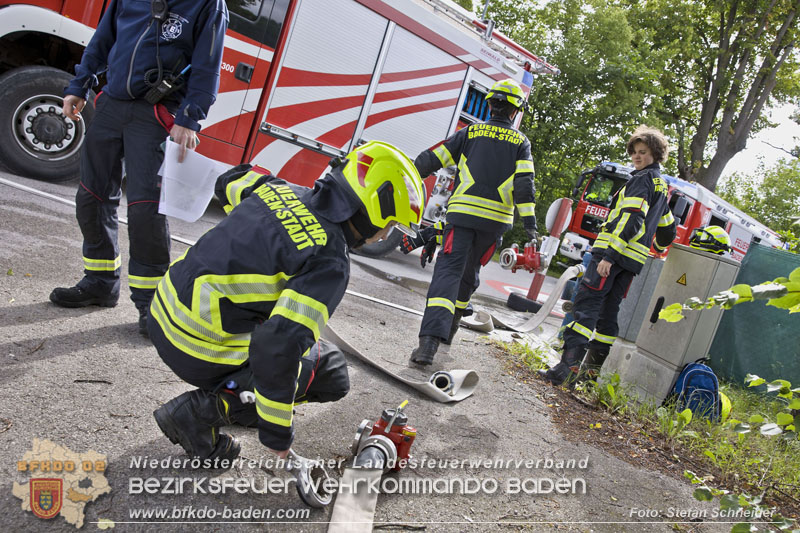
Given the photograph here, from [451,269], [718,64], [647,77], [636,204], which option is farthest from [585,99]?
[451,269]

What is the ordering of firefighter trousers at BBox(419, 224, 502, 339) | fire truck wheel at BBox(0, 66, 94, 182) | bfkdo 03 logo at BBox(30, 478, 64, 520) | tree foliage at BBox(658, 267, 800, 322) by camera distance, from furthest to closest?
fire truck wheel at BBox(0, 66, 94, 182)
firefighter trousers at BBox(419, 224, 502, 339)
bfkdo 03 logo at BBox(30, 478, 64, 520)
tree foliage at BBox(658, 267, 800, 322)

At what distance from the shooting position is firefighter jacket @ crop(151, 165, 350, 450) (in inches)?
66.7

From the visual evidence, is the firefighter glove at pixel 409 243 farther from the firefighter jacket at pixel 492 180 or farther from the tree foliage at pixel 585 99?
the tree foliage at pixel 585 99

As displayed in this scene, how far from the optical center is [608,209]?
13.5m

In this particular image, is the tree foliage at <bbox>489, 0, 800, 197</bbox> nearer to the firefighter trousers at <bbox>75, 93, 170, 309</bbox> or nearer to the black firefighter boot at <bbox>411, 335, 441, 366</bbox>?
the black firefighter boot at <bbox>411, 335, 441, 366</bbox>

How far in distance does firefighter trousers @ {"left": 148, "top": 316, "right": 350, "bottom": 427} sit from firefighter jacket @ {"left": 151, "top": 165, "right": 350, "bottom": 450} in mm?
29

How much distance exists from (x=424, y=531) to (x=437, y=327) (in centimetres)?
187

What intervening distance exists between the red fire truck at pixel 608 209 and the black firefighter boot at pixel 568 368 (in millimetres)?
9393

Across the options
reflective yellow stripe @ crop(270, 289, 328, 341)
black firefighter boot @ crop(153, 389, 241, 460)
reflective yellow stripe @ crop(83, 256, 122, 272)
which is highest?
reflective yellow stripe @ crop(270, 289, 328, 341)

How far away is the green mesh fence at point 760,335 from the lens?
573 cm

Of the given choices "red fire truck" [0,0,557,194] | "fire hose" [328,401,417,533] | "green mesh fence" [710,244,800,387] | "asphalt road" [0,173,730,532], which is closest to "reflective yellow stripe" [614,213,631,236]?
"asphalt road" [0,173,730,532]

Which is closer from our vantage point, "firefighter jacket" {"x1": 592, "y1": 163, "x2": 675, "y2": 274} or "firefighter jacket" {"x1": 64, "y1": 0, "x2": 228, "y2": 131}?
"firefighter jacket" {"x1": 64, "y1": 0, "x2": 228, "y2": 131}

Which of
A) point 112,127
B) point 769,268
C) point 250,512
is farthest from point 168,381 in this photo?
point 769,268

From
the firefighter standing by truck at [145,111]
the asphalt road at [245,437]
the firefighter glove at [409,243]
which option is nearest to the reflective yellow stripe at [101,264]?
the firefighter standing by truck at [145,111]
